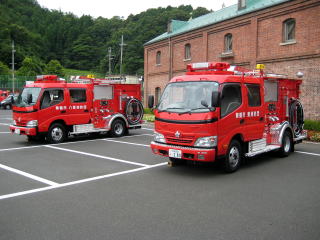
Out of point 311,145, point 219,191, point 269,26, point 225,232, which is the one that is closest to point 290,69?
point 269,26

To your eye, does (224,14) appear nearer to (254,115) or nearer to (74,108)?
(74,108)

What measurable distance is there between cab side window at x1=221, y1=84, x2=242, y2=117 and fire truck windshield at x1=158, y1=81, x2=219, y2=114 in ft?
1.16

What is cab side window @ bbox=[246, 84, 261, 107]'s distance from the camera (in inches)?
368

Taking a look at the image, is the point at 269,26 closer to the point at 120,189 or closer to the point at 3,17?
the point at 120,189

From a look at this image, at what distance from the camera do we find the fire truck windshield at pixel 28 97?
43.8ft

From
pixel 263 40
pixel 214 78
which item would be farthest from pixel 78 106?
pixel 263 40

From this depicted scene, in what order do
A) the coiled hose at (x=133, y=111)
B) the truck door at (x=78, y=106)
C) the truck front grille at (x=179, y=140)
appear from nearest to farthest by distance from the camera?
the truck front grille at (x=179, y=140), the truck door at (x=78, y=106), the coiled hose at (x=133, y=111)

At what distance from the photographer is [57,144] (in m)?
13.7

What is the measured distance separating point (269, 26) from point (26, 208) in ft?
65.6

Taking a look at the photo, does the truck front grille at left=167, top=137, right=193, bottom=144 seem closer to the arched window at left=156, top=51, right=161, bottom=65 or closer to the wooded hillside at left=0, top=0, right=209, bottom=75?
the arched window at left=156, top=51, right=161, bottom=65

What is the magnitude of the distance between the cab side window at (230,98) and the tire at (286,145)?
291cm

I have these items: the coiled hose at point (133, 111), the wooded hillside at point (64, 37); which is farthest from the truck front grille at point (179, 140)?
the wooded hillside at point (64, 37)

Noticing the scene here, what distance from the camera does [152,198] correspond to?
6.45 meters

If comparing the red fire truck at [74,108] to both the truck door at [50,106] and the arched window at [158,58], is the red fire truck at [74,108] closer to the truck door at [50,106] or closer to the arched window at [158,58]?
the truck door at [50,106]
